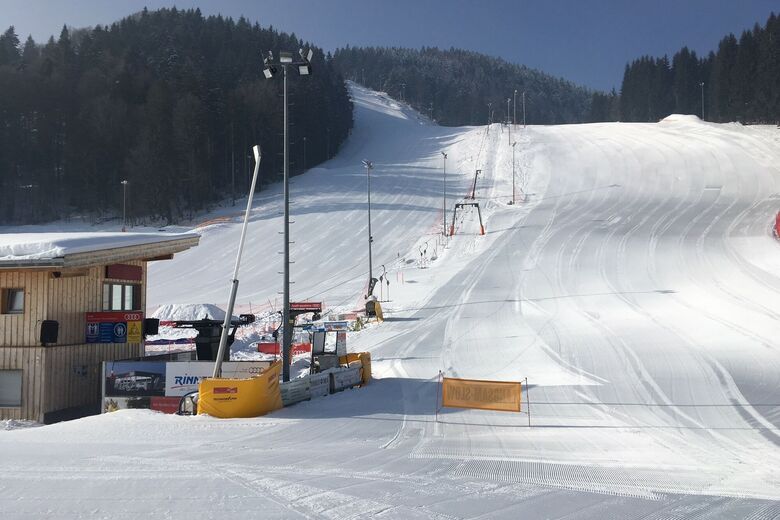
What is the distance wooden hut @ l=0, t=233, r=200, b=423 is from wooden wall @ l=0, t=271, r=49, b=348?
2 centimetres

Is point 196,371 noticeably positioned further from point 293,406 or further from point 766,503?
point 766,503

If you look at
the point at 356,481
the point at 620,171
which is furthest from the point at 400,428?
the point at 620,171

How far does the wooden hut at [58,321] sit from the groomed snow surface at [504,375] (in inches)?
153

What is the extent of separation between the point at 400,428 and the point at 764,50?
105m

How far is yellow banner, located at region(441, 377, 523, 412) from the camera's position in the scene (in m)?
13.9

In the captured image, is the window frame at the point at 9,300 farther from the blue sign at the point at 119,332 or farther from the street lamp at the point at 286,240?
the street lamp at the point at 286,240

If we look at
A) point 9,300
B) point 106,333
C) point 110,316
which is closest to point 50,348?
point 9,300

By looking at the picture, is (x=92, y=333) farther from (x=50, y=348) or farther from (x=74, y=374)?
(x=50, y=348)

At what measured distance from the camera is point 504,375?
59.7 ft

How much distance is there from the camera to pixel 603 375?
17.4 metres

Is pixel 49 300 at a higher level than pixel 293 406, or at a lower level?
higher

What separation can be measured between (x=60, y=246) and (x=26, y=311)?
6.23ft

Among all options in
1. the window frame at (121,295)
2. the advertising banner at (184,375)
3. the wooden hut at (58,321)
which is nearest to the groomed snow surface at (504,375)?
the advertising banner at (184,375)

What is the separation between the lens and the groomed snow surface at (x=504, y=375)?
23.5 feet
